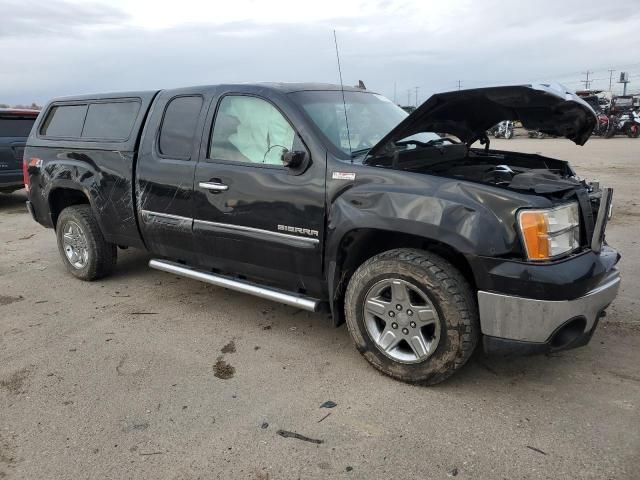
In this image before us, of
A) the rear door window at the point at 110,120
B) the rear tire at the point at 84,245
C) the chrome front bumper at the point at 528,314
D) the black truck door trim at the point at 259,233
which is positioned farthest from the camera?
the rear tire at the point at 84,245

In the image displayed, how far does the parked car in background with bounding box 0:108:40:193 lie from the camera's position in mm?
9211

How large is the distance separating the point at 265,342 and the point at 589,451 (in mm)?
2182

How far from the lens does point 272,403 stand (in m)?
3.10

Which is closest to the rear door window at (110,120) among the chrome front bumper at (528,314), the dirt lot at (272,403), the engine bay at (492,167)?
the dirt lot at (272,403)

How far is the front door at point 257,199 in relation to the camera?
11.6 ft

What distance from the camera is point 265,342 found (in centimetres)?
392

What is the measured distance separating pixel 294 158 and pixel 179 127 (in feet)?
4.41

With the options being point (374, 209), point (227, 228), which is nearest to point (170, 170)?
point (227, 228)

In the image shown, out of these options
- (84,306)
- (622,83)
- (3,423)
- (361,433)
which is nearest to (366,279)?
(361,433)

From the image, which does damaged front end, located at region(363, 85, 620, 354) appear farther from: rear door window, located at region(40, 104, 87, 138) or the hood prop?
rear door window, located at region(40, 104, 87, 138)

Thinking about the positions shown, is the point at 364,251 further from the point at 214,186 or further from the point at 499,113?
the point at 499,113

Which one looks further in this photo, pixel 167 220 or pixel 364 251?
pixel 167 220

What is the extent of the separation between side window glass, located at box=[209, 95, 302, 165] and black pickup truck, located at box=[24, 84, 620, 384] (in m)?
0.01

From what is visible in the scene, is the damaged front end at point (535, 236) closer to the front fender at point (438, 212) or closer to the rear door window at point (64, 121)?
the front fender at point (438, 212)
